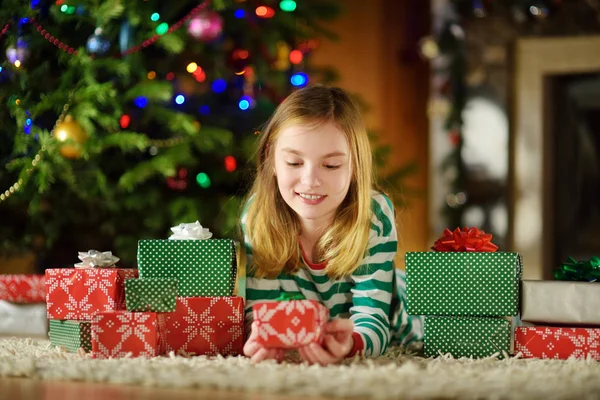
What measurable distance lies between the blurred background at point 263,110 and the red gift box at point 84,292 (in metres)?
0.65

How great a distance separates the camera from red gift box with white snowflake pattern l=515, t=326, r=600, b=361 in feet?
4.98

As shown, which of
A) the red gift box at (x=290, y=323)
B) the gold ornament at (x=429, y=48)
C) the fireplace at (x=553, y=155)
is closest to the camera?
the red gift box at (x=290, y=323)

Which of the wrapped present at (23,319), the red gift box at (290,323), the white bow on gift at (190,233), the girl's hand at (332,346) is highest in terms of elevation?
the white bow on gift at (190,233)

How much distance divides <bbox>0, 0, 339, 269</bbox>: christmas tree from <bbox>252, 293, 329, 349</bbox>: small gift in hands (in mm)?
831

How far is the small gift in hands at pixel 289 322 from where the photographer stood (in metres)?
1.30

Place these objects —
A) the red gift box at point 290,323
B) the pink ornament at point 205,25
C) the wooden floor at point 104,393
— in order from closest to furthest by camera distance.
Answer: the wooden floor at point 104,393, the red gift box at point 290,323, the pink ornament at point 205,25

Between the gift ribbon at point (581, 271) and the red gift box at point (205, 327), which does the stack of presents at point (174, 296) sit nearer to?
the red gift box at point (205, 327)

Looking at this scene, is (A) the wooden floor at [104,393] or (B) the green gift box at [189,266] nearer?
(A) the wooden floor at [104,393]

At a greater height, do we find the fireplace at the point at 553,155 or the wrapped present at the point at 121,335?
the fireplace at the point at 553,155

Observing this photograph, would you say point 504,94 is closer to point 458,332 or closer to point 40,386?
point 458,332

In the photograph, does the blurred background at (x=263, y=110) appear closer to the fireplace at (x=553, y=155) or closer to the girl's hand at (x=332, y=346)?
the fireplace at (x=553, y=155)

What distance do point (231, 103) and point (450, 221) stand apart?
1.59 metres

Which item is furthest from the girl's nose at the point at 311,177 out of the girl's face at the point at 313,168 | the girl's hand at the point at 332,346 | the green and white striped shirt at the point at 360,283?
the girl's hand at the point at 332,346

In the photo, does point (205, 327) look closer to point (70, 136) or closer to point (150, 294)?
point (150, 294)
